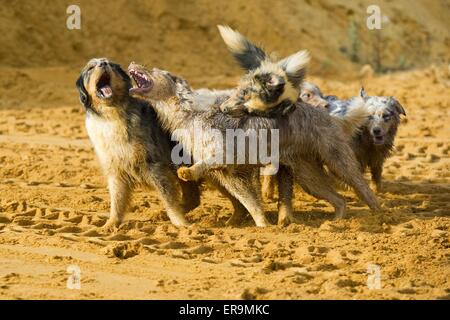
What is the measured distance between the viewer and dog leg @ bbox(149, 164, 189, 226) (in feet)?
27.8

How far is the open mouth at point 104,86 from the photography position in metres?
8.37

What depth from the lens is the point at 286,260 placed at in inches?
288

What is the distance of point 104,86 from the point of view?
8453mm

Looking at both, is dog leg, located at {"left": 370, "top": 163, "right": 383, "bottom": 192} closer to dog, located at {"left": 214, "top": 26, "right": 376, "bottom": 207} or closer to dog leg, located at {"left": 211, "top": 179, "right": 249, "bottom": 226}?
dog, located at {"left": 214, "top": 26, "right": 376, "bottom": 207}

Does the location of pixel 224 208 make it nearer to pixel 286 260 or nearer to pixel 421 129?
pixel 286 260

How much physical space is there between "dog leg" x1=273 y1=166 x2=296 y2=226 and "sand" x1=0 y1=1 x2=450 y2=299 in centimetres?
17

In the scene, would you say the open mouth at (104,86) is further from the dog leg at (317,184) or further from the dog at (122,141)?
the dog leg at (317,184)

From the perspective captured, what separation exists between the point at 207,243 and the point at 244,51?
199 centimetres

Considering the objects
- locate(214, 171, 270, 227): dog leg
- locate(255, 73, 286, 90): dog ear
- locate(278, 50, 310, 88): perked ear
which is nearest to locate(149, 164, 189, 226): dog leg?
locate(214, 171, 270, 227): dog leg

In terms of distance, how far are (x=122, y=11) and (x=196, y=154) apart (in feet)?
35.8

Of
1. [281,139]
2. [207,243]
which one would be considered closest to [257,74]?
[281,139]

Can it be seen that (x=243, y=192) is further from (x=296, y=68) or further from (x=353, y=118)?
(x=353, y=118)
